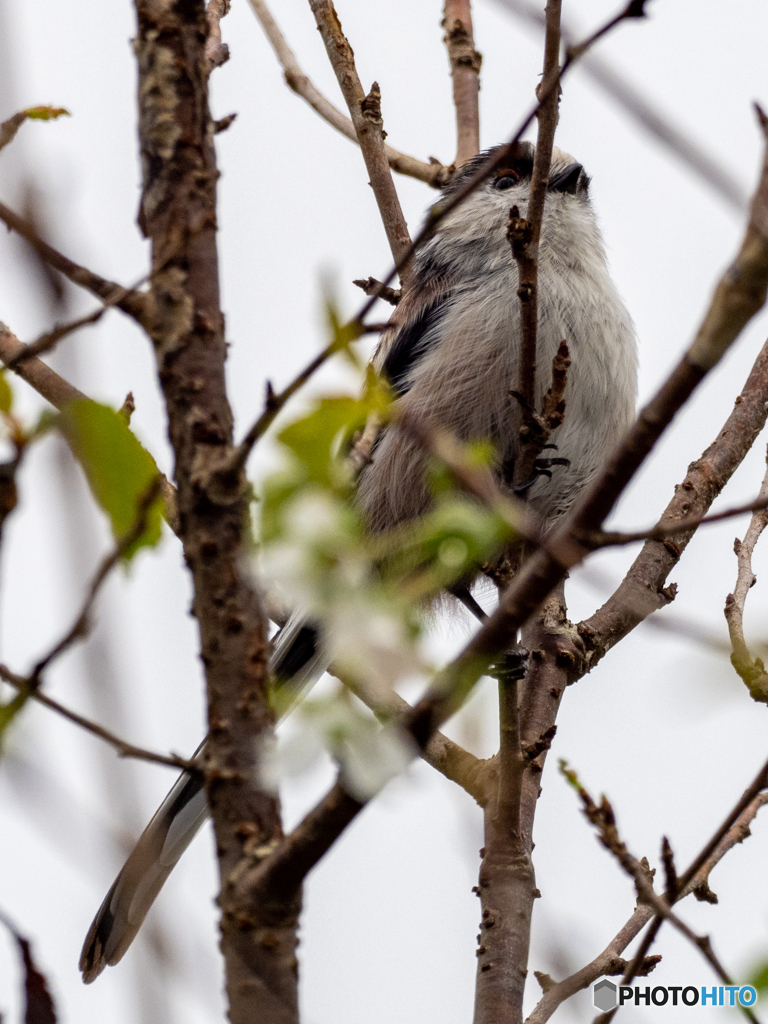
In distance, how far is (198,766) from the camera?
1508mm

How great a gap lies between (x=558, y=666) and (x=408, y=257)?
2204mm

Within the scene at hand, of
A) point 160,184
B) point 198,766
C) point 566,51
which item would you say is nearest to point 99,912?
point 198,766

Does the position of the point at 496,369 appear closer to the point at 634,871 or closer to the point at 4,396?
the point at 634,871

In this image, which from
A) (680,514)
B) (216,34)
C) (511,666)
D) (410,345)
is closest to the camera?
(216,34)

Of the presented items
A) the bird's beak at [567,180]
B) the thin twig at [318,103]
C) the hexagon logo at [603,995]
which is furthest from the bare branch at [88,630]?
the bird's beak at [567,180]

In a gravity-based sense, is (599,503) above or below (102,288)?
below

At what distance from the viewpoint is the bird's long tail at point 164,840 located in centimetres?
228

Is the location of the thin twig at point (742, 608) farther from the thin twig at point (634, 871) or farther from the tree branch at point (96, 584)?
the tree branch at point (96, 584)

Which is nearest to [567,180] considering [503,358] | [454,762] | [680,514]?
[503,358]

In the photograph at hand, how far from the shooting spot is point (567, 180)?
4.52 meters

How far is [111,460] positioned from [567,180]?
3612 mm

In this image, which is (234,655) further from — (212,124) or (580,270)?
(580,270)

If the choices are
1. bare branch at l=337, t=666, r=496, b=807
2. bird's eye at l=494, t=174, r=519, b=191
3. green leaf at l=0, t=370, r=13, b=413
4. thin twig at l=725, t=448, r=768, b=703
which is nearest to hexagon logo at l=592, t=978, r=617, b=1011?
bare branch at l=337, t=666, r=496, b=807

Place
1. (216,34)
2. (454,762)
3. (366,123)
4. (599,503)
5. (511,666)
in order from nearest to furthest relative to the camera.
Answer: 1. (599,503)
2. (216,34)
3. (511,666)
4. (454,762)
5. (366,123)
